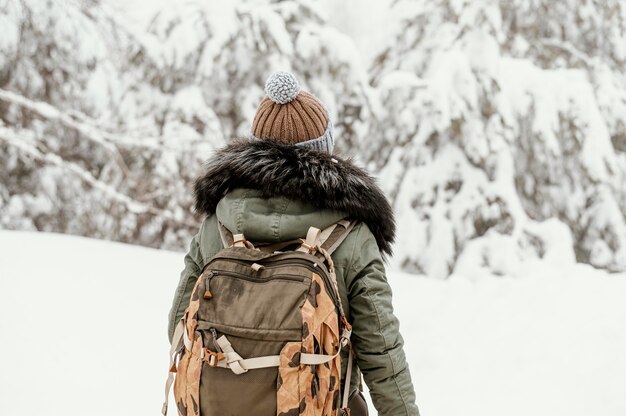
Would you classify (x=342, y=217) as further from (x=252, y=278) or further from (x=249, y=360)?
(x=249, y=360)

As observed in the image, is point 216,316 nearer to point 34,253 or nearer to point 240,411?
point 240,411

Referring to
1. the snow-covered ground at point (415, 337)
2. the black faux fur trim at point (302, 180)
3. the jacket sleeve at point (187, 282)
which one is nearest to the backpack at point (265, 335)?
the black faux fur trim at point (302, 180)

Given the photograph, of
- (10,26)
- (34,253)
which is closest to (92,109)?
(10,26)

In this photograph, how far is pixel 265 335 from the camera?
1.30 meters

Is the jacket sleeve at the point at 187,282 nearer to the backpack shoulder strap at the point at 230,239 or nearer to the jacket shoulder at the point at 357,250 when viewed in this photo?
the backpack shoulder strap at the point at 230,239

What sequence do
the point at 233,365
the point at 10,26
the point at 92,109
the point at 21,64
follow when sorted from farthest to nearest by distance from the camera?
the point at 92,109, the point at 21,64, the point at 10,26, the point at 233,365

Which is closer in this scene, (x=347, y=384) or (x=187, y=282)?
(x=347, y=384)

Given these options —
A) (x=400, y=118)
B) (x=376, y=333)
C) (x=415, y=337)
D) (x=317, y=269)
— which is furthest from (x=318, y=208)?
(x=400, y=118)

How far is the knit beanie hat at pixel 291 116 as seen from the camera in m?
1.56

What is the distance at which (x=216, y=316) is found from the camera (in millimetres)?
1356

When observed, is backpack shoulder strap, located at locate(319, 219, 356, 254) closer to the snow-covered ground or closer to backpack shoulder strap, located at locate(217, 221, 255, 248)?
backpack shoulder strap, located at locate(217, 221, 255, 248)

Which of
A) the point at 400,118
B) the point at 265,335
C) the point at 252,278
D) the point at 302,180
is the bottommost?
the point at 265,335

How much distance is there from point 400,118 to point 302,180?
571cm

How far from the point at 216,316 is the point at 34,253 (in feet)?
12.3
